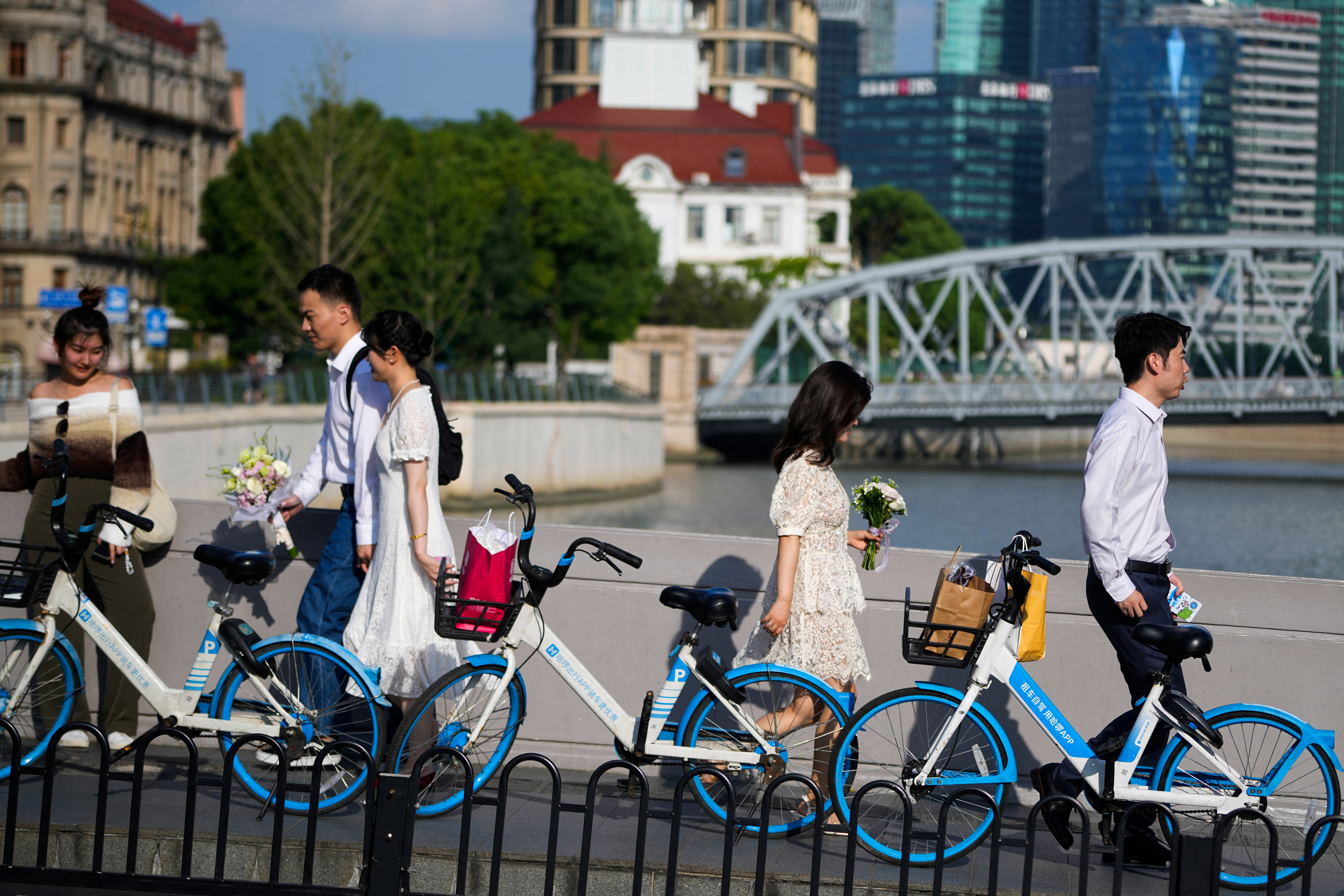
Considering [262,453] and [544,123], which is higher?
[544,123]

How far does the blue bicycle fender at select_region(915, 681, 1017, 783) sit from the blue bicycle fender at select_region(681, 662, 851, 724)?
0.31 metres

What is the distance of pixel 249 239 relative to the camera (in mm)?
42656

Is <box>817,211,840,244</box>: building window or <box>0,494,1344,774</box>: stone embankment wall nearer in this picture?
<box>0,494,1344,774</box>: stone embankment wall

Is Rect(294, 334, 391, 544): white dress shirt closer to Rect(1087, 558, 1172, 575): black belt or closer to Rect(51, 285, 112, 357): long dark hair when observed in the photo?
Rect(51, 285, 112, 357): long dark hair

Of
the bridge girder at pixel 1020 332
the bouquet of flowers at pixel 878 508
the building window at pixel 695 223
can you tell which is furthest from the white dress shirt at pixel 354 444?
the building window at pixel 695 223

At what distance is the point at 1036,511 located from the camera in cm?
3988

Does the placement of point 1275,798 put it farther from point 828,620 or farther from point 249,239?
point 249,239

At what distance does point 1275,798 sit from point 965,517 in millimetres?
33527

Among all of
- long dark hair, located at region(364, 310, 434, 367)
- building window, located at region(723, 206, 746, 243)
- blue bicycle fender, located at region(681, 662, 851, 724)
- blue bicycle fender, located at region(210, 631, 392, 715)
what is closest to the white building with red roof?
building window, located at region(723, 206, 746, 243)

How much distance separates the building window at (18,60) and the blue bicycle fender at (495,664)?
221 feet

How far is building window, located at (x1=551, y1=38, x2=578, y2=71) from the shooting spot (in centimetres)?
9994

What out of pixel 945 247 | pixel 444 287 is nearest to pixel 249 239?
pixel 444 287

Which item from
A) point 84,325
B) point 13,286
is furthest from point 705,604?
point 13,286

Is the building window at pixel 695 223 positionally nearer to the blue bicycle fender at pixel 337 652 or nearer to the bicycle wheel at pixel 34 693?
the bicycle wheel at pixel 34 693
